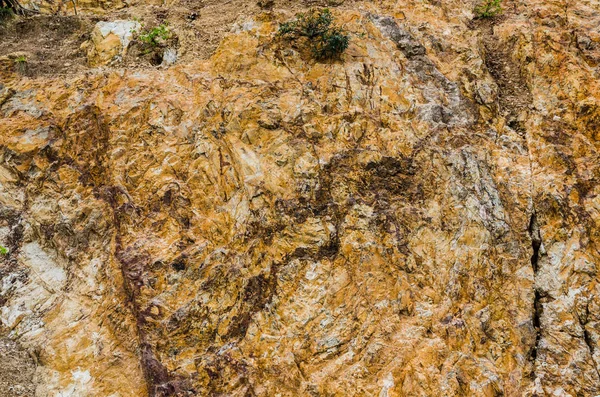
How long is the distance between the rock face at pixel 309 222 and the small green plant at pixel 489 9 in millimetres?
1258

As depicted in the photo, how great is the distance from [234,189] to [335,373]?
3228 mm

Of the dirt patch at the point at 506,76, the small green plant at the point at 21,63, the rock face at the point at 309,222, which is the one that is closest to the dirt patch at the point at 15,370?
the rock face at the point at 309,222

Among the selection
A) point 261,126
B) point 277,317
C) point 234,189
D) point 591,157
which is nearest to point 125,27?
point 261,126

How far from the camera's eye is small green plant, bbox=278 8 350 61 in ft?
26.1

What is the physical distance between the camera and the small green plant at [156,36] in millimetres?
8965

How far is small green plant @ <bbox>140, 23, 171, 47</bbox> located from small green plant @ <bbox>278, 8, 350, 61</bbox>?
261 cm

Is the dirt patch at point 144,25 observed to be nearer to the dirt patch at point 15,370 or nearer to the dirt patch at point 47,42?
the dirt patch at point 47,42

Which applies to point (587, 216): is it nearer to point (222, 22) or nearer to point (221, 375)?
point (221, 375)

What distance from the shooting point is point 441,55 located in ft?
27.8

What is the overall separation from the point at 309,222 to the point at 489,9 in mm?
6719

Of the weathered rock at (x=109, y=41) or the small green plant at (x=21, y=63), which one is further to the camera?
the weathered rock at (x=109, y=41)

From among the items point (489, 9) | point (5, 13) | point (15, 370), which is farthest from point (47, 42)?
point (489, 9)

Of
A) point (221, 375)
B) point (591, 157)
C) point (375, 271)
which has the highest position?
point (591, 157)

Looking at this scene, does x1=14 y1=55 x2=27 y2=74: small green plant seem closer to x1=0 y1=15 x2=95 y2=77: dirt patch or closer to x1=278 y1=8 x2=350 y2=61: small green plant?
x1=0 y1=15 x2=95 y2=77: dirt patch
